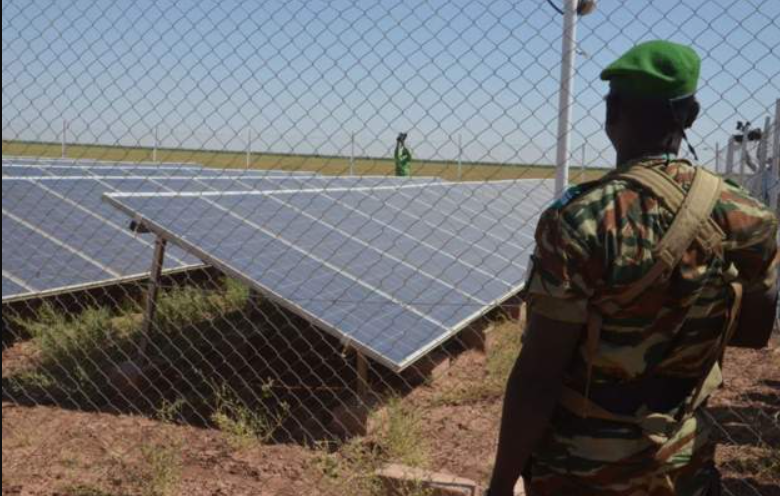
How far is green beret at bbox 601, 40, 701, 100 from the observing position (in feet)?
5.61

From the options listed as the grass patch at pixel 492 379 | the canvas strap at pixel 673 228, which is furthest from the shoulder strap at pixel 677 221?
the grass patch at pixel 492 379

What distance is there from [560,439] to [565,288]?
14.2 inches

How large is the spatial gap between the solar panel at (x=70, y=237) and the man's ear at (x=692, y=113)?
15.9 ft

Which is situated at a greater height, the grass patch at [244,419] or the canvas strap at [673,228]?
the canvas strap at [673,228]

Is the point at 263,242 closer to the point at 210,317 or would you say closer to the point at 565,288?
the point at 210,317

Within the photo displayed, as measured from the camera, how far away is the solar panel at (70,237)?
19.8 ft

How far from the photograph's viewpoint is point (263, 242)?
5.46m

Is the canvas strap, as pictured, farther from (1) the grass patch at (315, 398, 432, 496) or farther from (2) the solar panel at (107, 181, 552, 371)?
(2) the solar panel at (107, 181, 552, 371)

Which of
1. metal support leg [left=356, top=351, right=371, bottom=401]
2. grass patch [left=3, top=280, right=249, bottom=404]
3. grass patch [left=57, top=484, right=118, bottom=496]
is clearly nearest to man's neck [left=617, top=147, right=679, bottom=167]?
grass patch [left=57, top=484, right=118, bottom=496]

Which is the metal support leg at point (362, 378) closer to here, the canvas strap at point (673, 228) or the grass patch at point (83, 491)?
the grass patch at point (83, 491)

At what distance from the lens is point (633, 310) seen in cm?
173

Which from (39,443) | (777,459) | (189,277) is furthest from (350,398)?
(189,277)

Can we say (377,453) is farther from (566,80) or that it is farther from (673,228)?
(673,228)

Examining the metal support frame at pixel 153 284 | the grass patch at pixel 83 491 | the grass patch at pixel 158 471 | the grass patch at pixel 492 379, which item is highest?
the metal support frame at pixel 153 284
